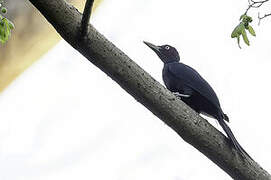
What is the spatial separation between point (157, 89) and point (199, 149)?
0.41m

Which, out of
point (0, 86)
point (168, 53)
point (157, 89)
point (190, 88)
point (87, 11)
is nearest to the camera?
point (87, 11)

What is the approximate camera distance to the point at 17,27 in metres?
5.33

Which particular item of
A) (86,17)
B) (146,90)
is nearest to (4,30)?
(86,17)

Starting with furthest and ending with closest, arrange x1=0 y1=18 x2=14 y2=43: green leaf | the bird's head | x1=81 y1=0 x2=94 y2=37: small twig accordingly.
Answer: the bird's head < x1=0 y1=18 x2=14 y2=43: green leaf < x1=81 y1=0 x2=94 y2=37: small twig

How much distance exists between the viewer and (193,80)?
358 centimetres

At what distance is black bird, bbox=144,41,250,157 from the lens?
3354mm

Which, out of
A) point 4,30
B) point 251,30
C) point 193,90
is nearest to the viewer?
point 251,30

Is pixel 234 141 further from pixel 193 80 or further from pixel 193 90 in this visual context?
pixel 193 80

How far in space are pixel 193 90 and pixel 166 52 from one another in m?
0.98

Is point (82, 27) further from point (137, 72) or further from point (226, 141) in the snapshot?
point (226, 141)

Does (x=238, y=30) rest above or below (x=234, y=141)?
above

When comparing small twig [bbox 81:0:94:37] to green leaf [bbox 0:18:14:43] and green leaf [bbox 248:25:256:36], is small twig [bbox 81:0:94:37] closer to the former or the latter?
green leaf [bbox 0:18:14:43]

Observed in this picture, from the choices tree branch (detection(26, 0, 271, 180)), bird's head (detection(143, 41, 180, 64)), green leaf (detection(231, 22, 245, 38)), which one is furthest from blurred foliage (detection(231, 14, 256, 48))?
bird's head (detection(143, 41, 180, 64))

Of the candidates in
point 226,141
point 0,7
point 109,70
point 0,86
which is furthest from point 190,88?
point 0,86
